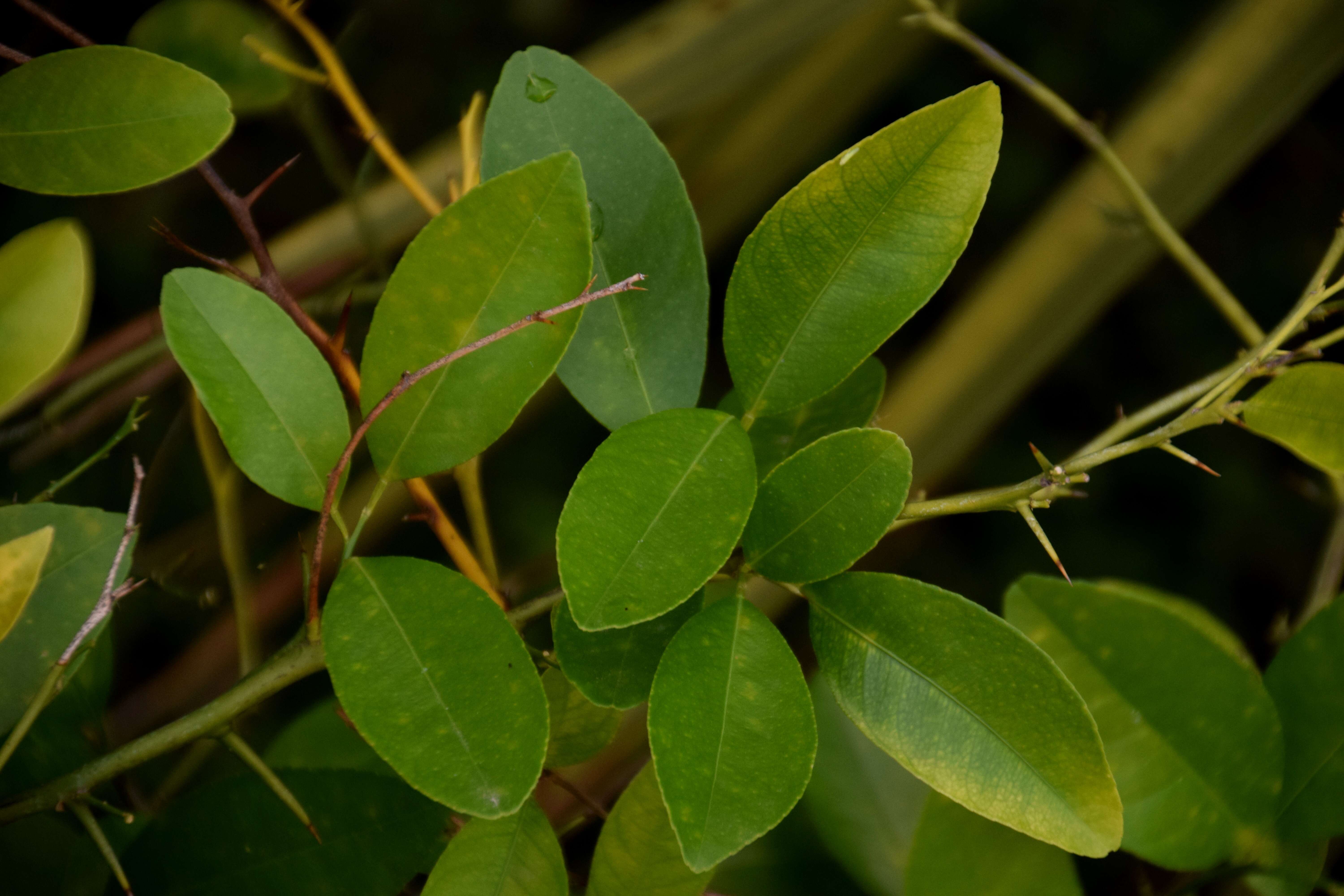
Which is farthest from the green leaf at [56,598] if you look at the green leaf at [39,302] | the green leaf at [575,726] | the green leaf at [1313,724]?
the green leaf at [1313,724]

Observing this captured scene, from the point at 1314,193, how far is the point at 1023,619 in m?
0.56

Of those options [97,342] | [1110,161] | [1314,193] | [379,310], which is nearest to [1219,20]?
[1314,193]

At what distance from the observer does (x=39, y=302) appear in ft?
0.87

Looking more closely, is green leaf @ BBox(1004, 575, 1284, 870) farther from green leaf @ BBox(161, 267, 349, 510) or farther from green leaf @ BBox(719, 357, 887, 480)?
green leaf @ BBox(161, 267, 349, 510)

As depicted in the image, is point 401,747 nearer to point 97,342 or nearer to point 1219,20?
point 97,342

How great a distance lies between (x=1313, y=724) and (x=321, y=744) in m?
0.39

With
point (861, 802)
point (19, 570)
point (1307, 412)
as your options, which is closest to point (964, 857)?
point (861, 802)

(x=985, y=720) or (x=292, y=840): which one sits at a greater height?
(x=985, y=720)

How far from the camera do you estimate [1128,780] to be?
1.06 ft

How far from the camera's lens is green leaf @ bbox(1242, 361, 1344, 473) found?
0.25 metres

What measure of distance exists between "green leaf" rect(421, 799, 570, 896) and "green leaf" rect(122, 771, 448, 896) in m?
0.03

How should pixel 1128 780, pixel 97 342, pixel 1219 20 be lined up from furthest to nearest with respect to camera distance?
pixel 1219 20, pixel 97 342, pixel 1128 780

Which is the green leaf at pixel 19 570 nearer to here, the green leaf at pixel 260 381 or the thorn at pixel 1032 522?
the green leaf at pixel 260 381

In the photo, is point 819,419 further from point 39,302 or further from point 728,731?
point 39,302
